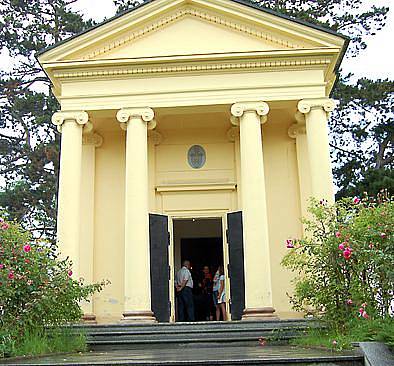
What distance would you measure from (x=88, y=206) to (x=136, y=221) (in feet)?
8.71

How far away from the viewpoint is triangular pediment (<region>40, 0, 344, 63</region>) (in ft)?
48.9

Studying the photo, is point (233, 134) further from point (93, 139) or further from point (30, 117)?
point (30, 117)

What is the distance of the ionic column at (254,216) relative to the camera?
13.2m

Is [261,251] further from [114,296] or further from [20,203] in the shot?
[20,203]

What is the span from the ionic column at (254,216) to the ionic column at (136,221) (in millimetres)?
2298

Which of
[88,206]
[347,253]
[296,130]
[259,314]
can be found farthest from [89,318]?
[347,253]

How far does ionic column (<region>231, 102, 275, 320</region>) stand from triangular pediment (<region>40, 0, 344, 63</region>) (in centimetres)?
179

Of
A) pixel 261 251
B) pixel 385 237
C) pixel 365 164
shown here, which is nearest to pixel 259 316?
pixel 261 251

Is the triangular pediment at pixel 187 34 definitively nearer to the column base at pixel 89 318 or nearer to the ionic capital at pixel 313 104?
the ionic capital at pixel 313 104

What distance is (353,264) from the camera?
29.3 ft

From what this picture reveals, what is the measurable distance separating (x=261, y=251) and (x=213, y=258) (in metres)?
7.48

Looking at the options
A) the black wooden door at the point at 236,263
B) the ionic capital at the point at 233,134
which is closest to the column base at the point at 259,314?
the black wooden door at the point at 236,263

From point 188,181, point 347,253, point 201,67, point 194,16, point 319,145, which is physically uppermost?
point 194,16

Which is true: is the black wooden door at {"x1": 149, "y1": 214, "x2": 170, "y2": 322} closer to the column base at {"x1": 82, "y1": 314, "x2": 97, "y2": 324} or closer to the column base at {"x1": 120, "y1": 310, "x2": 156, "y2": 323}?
the column base at {"x1": 120, "y1": 310, "x2": 156, "y2": 323}
